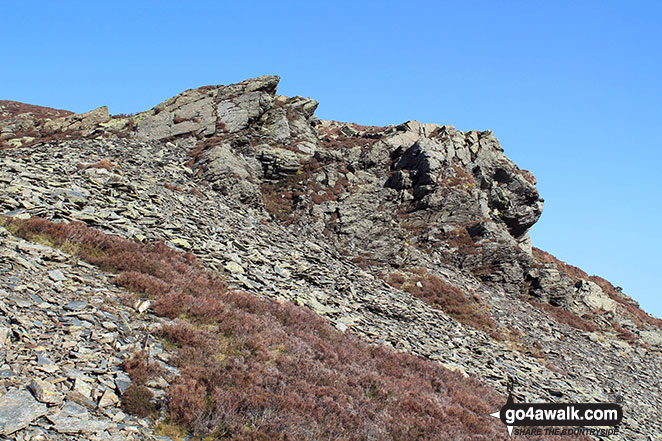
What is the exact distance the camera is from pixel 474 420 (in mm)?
13617

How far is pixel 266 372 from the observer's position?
460 inches

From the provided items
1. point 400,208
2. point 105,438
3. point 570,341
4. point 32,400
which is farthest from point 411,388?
point 400,208

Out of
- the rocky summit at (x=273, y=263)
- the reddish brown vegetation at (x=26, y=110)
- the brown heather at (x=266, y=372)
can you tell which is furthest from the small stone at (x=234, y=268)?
the reddish brown vegetation at (x=26, y=110)

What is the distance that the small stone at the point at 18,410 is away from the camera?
7.21m

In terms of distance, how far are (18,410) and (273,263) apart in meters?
16.5

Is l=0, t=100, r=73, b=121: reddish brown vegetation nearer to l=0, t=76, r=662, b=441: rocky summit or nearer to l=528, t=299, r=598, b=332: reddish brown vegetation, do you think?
l=0, t=76, r=662, b=441: rocky summit

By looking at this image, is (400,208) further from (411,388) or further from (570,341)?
(411,388)

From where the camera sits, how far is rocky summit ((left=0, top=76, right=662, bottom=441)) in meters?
9.52

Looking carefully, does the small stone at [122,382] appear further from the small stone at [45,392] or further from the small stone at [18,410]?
the small stone at [18,410]

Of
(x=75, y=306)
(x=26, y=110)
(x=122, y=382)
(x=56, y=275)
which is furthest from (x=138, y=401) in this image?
(x=26, y=110)

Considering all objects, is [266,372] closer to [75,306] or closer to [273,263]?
[75,306]

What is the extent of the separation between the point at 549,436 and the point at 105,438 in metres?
14.6

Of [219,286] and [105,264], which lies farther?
Answer: [219,286]

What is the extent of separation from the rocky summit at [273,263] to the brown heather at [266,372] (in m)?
0.13
